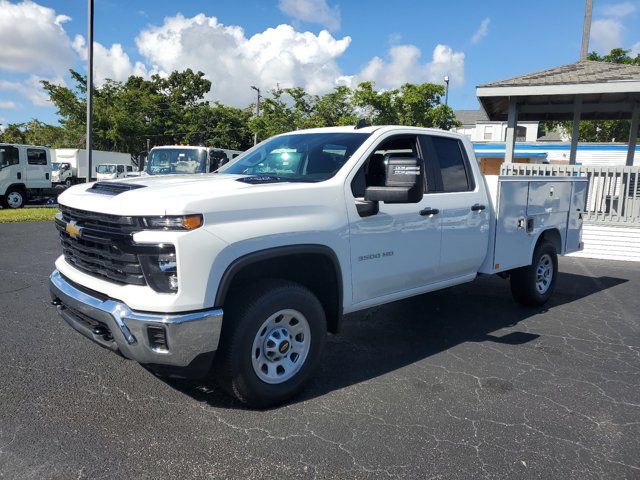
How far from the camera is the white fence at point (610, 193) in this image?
10461 mm

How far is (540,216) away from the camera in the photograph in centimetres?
593

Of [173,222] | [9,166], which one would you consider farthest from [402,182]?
[9,166]

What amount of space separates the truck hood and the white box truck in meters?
32.5

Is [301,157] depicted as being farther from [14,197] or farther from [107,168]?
[107,168]

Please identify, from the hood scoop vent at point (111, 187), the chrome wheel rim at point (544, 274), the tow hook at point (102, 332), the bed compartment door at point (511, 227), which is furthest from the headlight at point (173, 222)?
the chrome wheel rim at point (544, 274)

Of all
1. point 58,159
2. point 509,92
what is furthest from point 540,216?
point 58,159

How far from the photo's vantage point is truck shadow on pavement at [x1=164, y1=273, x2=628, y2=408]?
3.93 meters

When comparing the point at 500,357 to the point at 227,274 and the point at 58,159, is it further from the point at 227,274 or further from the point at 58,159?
the point at 58,159

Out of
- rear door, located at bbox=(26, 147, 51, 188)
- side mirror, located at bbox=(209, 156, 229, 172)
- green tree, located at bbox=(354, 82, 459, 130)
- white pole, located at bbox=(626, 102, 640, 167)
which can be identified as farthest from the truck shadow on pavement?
green tree, located at bbox=(354, 82, 459, 130)

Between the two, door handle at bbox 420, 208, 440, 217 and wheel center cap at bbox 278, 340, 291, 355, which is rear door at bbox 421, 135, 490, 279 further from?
wheel center cap at bbox 278, 340, 291, 355

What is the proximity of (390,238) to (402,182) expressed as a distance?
0.60 meters

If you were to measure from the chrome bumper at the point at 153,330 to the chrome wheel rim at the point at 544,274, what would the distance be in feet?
15.0

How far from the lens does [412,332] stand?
5262 millimetres

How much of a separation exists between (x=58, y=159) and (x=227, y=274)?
38222 millimetres
